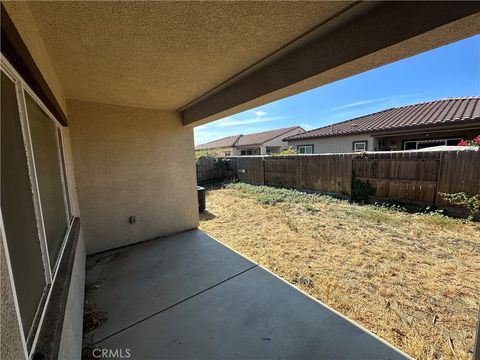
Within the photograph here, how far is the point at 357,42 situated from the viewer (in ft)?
5.05

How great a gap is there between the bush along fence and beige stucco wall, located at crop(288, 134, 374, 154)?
12.3ft

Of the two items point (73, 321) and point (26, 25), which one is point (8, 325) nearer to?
point (73, 321)

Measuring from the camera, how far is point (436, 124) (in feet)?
24.4

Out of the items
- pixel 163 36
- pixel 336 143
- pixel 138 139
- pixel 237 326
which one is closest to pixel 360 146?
pixel 336 143

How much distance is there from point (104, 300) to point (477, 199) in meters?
7.18

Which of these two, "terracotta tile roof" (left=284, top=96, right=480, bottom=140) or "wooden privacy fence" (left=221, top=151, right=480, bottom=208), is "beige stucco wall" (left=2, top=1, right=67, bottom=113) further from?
"terracotta tile roof" (left=284, top=96, right=480, bottom=140)

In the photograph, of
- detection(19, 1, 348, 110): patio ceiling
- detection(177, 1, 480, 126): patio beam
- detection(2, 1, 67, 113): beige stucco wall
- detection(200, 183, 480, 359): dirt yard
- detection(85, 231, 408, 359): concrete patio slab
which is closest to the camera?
detection(2, 1, 67, 113): beige stucco wall

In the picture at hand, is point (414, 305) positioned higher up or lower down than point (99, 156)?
lower down

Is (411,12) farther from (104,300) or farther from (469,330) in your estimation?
(104,300)

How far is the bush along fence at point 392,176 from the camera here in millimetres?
4992

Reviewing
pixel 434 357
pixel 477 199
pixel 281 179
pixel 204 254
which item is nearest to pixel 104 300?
pixel 204 254

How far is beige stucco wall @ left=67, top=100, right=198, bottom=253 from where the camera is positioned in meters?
3.55

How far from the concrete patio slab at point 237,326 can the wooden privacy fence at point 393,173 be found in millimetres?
5160

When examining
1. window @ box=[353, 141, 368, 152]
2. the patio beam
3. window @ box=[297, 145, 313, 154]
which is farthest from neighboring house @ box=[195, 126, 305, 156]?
the patio beam
